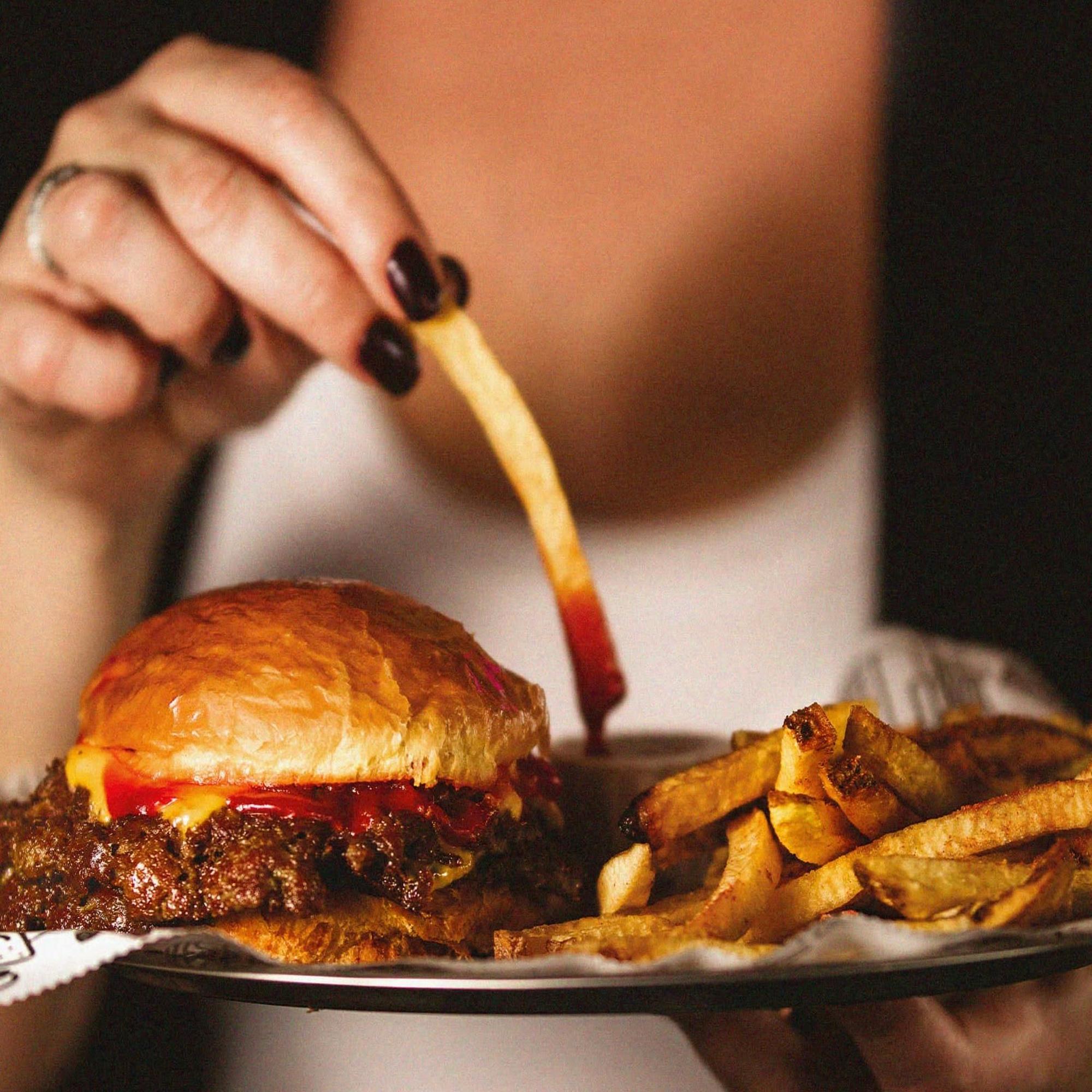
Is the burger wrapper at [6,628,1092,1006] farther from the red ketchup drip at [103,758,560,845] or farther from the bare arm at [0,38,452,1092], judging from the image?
the bare arm at [0,38,452,1092]

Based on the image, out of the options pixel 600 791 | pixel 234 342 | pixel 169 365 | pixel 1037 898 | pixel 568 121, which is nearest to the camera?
pixel 1037 898

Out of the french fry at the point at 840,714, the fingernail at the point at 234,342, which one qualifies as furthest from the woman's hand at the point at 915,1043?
the fingernail at the point at 234,342

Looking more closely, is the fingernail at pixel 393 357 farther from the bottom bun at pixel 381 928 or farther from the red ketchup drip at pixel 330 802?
the bottom bun at pixel 381 928

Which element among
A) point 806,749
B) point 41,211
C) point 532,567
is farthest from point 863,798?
point 532,567

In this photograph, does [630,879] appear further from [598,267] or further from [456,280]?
[598,267]

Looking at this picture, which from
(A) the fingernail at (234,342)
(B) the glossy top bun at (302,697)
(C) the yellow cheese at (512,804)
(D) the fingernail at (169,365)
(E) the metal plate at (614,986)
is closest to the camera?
(E) the metal plate at (614,986)

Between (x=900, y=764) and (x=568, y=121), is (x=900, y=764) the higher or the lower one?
the lower one
